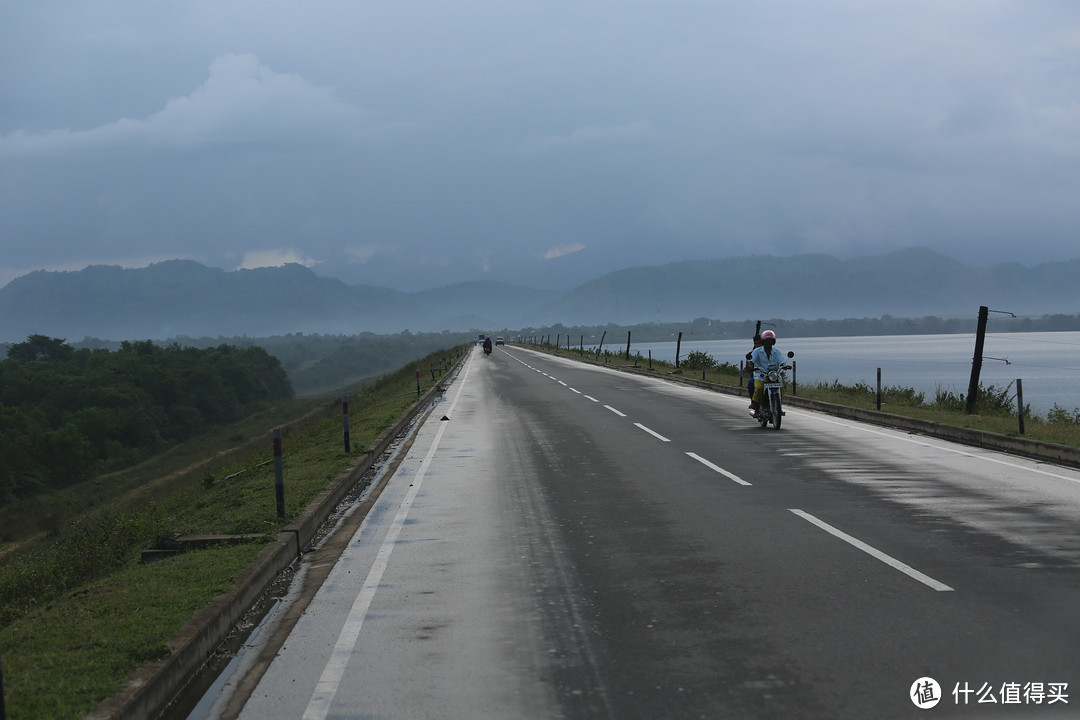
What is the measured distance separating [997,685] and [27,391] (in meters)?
95.6

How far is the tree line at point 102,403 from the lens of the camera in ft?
203

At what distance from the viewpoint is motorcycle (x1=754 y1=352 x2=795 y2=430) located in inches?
674

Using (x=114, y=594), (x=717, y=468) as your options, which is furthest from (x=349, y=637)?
(x=717, y=468)

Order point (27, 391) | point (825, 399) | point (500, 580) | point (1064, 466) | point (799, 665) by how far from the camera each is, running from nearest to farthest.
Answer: point (799, 665)
point (500, 580)
point (1064, 466)
point (825, 399)
point (27, 391)

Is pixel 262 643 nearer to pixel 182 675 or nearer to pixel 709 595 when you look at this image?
pixel 182 675

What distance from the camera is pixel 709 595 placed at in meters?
6.04

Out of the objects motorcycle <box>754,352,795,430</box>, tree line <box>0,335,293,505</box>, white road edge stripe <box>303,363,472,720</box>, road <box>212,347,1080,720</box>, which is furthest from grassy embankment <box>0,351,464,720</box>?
tree line <box>0,335,293,505</box>

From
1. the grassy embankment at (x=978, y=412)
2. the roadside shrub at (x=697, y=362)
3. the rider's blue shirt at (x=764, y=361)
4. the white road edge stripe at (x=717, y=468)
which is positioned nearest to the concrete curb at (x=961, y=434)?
the grassy embankment at (x=978, y=412)

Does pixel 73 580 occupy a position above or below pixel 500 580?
below

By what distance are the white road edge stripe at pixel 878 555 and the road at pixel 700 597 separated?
3 centimetres

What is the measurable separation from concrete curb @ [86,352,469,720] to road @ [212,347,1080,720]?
19.9 inches

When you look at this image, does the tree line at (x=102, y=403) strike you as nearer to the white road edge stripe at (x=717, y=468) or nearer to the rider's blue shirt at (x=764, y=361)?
the rider's blue shirt at (x=764, y=361)

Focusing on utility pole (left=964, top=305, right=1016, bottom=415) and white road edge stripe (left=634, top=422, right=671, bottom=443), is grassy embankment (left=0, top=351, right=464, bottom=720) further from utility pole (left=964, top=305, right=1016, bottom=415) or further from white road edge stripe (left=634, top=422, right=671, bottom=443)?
utility pole (left=964, top=305, right=1016, bottom=415)

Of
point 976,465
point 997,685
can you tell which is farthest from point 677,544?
point 976,465
